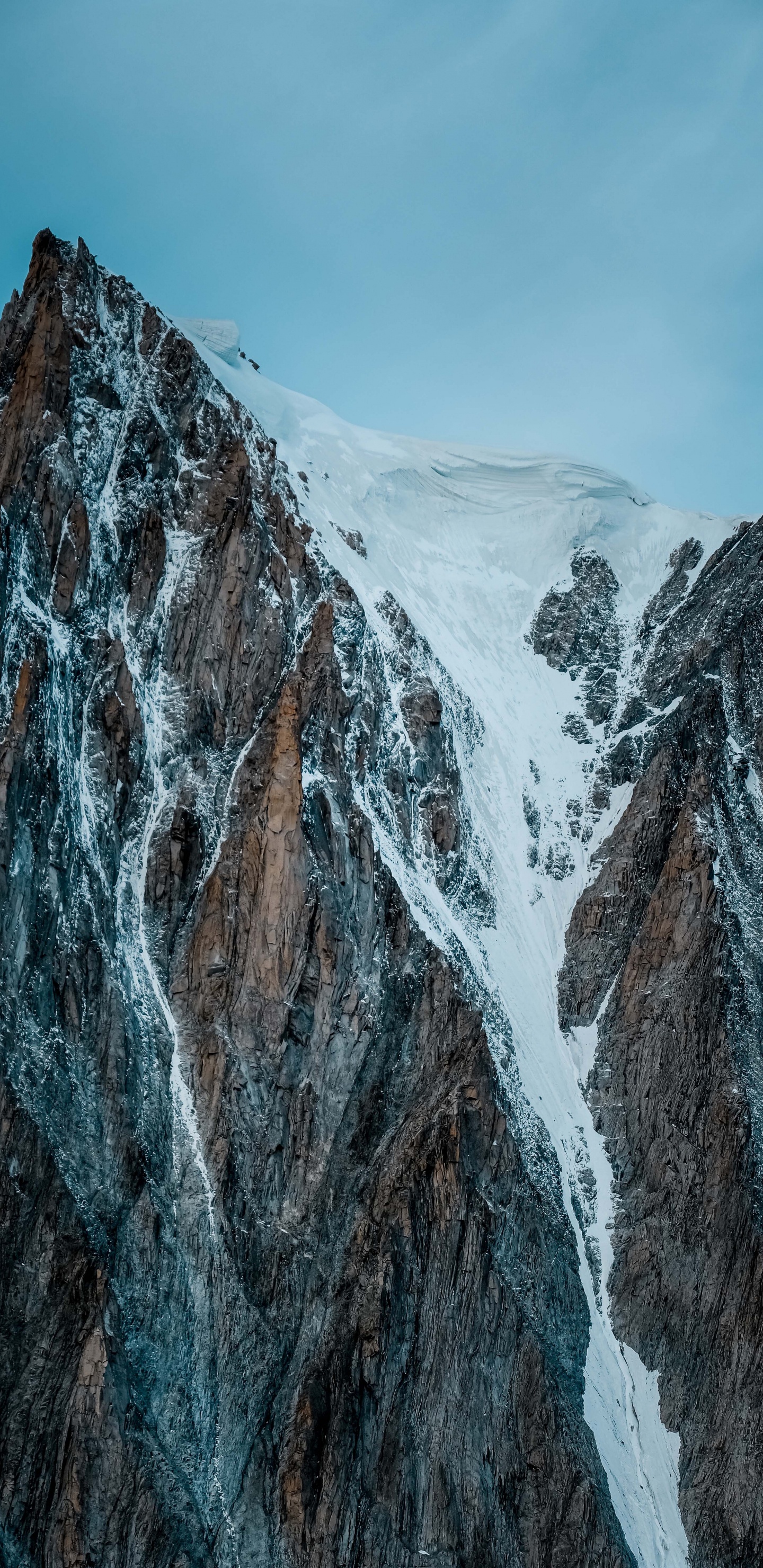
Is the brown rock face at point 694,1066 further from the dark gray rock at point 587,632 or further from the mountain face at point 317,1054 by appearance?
the dark gray rock at point 587,632

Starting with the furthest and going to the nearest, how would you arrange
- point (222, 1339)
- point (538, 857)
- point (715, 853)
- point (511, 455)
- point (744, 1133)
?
point (511, 455) < point (538, 857) < point (715, 853) < point (744, 1133) < point (222, 1339)

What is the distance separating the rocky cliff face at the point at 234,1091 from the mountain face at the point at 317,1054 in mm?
123

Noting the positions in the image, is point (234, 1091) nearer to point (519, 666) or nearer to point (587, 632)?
point (519, 666)

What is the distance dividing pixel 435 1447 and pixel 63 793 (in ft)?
79.9

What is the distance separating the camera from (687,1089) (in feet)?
185

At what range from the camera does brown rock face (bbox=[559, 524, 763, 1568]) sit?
5156 cm

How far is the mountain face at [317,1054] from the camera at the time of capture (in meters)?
42.7

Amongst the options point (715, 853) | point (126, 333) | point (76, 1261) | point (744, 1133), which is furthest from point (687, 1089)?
point (126, 333)

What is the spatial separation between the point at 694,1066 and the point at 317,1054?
16.5m

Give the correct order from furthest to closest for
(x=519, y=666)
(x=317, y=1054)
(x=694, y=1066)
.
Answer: (x=519, y=666) → (x=694, y=1066) → (x=317, y=1054)

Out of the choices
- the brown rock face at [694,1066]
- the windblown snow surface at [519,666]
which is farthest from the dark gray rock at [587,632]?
the brown rock face at [694,1066]

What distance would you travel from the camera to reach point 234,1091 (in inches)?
1864

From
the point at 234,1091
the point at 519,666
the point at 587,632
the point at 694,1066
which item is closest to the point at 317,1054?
the point at 234,1091

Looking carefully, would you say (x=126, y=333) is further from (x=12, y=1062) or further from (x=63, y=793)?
(x=12, y=1062)
